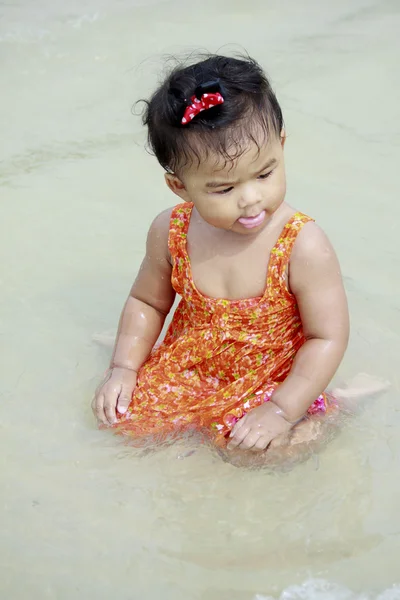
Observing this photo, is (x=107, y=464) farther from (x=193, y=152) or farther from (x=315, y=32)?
(x=315, y=32)

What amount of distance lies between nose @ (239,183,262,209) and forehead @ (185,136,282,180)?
0.15 feet

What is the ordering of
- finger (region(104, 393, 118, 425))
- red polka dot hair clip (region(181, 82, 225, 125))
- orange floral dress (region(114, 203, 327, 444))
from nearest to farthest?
1. red polka dot hair clip (region(181, 82, 225, 125))
2. orange floral dress (region(114, 203, 327, 444))
3. finger (region(104, 393, 118, 425))

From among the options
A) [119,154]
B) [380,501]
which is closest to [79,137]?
[119,154]

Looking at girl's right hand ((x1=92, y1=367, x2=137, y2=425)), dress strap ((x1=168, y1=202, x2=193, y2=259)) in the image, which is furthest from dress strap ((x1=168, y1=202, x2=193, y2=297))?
girl's right hand ((x1=92, y1=367, x2=137, y2=425))

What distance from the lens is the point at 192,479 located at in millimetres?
2316

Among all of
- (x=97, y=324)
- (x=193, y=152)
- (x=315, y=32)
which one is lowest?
(x=97, y=324)

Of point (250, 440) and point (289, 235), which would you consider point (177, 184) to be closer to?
point (289, 235)

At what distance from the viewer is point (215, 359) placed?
7.84 ft

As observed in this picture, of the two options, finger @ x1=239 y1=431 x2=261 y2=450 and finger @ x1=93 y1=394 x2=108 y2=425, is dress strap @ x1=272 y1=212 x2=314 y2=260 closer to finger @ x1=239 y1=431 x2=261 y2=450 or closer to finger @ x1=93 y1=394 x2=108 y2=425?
finger @ x1=239 y1=431 x2=261 y2=450

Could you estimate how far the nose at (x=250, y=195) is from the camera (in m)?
2.06

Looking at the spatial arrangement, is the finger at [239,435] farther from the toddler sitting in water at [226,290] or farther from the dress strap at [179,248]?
the dress strap at [179,248]

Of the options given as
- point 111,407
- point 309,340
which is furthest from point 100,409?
point 309,340

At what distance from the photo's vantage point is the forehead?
2.01 m

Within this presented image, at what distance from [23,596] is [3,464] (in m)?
0.48
